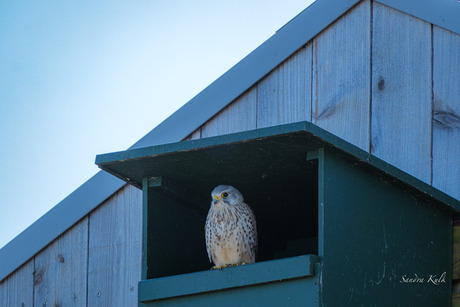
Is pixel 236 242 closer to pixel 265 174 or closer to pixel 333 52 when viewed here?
pixel 265 174

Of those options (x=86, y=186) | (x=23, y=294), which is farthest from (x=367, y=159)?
(x=23, y=294)

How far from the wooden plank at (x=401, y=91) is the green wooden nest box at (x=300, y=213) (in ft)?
1.29

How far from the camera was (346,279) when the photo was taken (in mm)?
3625

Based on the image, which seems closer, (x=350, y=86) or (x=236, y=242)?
(x=236, y=242)

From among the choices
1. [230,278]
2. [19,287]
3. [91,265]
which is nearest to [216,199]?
[230,278]

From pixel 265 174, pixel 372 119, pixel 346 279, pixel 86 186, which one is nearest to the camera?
pixel 346 279

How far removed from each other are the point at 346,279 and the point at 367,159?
475 mm

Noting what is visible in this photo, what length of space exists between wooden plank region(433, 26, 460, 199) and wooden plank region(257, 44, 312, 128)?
0.68 metres

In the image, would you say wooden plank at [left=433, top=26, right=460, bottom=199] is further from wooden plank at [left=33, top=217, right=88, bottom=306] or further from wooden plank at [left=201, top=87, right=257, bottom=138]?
wooden plank at [left=33, top=217, right=88, bottom=306]

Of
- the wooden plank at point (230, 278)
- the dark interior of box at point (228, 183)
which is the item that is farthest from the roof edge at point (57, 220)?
the wooden plank at point (230, 278)

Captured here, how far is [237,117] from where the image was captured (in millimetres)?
5051

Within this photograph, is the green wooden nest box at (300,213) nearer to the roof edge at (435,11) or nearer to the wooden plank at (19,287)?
the roof edge at (435,11)

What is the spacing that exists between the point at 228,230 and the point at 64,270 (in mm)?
1210

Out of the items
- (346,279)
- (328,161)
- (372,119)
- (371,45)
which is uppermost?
(371,45)
